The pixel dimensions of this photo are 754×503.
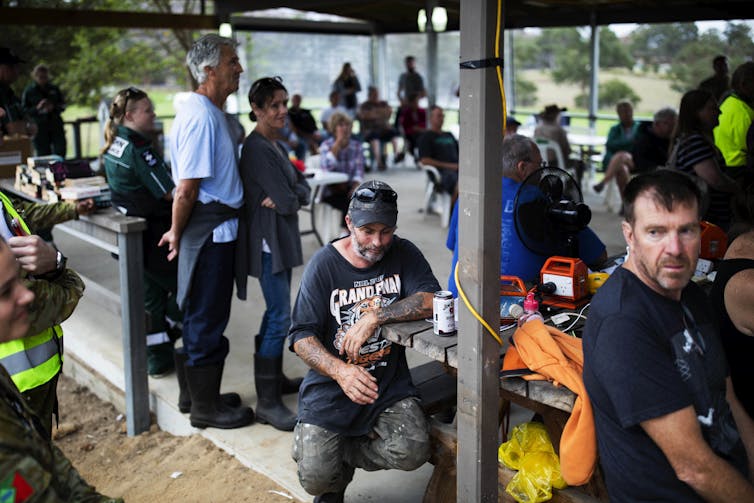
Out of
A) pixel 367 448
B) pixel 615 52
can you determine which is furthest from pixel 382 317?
pixel 615 52

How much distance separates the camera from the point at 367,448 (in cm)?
290

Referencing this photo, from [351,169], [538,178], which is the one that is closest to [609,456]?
[538,178]

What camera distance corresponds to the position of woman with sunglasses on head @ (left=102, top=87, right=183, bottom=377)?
402cm

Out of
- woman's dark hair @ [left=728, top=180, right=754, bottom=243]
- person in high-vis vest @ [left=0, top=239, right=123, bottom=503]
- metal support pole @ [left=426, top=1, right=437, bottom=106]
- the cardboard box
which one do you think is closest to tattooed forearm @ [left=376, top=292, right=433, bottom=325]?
woman's dark hair @ [left=728, top=180, right=754, bottom=243]

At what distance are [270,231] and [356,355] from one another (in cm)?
117

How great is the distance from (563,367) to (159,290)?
2.79 metres

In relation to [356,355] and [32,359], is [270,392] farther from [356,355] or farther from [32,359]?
[32,359]

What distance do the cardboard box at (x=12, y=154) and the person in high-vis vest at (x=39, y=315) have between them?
3098 mm

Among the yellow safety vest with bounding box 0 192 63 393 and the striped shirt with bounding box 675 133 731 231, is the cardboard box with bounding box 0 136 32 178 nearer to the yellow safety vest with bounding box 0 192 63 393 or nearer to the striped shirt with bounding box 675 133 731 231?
the yellow safety vest with bounding box 0 192 63 393

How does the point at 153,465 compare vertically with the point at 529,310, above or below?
below

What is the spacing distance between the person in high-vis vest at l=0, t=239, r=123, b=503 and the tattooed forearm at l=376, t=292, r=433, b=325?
1279mm

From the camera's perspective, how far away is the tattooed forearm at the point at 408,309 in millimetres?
2795

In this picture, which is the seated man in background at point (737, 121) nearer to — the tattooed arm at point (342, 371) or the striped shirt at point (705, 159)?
the striped shirt at point (705, 159)

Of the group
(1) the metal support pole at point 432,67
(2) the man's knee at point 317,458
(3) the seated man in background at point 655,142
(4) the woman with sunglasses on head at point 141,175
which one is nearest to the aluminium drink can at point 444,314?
(2) the man's knee at point 317,458
